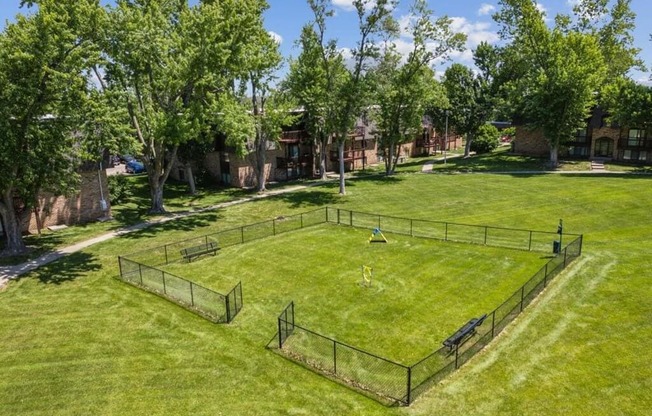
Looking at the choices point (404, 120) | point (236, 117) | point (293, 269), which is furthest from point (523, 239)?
point (404, 120)

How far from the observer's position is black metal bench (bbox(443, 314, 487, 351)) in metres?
16.4

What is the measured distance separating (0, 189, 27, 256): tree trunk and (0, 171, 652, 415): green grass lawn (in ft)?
12.4

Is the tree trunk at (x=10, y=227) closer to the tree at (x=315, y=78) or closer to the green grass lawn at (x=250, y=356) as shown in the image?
the green grass lawn at (x=250, y=356)

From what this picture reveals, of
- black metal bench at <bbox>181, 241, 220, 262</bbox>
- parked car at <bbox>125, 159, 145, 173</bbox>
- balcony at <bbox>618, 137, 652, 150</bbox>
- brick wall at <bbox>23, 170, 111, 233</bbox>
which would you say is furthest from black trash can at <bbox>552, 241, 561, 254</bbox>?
parked car at <bbox>125, 159, 145, 173</bbox>

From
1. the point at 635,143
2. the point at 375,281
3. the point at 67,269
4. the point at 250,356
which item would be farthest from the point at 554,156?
A: the point at 67,269

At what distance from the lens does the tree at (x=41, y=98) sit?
23.9 meters

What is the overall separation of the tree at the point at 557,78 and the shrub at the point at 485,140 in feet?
40.5

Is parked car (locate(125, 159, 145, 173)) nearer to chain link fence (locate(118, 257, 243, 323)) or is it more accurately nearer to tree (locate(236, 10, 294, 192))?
tree (locate(236, 10, 294, 192))

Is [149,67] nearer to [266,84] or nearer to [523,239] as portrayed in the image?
[266,84]

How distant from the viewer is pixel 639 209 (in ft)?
115

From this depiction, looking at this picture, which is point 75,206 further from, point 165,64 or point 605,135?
point 605,135

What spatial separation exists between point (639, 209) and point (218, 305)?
32180 millimetres

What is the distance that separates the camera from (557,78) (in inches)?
2041

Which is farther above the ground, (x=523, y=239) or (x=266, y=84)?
(x=266, y=84)
